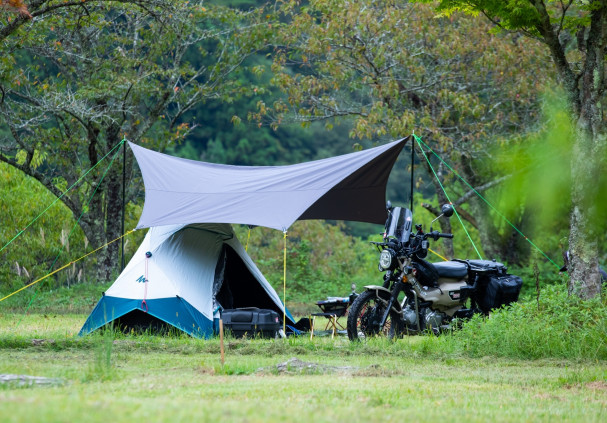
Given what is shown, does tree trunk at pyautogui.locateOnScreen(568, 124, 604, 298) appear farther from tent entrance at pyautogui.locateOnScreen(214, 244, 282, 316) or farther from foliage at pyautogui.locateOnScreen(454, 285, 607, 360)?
tent entrance at pyautogui.locateOnScreen(214, 244, 282, 316)

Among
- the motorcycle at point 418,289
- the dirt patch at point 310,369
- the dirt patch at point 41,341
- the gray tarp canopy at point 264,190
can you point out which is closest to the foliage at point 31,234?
the gray tarp canopy at point 264,190

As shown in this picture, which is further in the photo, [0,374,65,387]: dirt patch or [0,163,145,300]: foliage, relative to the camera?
[0,163,145,300]: foliage

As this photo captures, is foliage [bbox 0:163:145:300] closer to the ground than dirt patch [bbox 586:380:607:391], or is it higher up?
higher up

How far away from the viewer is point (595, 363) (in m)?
7.54

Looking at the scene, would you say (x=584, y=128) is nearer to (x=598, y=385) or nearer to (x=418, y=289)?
(x=418, y=289)

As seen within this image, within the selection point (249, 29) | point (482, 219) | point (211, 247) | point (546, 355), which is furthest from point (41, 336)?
point (482, 219)

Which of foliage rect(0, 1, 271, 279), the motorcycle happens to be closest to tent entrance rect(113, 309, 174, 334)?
the motorcycle

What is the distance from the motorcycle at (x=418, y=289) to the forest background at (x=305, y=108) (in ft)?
15.2

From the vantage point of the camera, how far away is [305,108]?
16.6m

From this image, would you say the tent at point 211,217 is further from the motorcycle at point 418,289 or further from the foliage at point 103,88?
the foliage at point 103,88

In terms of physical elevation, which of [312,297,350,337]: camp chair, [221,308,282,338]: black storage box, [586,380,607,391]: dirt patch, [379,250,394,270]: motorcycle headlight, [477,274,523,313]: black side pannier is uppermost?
[379,250,394,270]: motorcycle headlight

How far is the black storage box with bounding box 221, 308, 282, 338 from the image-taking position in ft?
31.5

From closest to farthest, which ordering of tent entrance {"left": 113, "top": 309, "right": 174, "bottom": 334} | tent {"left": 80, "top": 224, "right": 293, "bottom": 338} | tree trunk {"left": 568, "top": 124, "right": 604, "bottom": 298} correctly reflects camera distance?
1. tree trunk {"left": 568, "top": 124, "right": 604, "bottom": 298}
2. tent {"left": 80, "top": 224, "right": 293, "bottom": 338}
3. tent entrance {"left": 113, "top": 309, "right": 174, "bottom": 334}

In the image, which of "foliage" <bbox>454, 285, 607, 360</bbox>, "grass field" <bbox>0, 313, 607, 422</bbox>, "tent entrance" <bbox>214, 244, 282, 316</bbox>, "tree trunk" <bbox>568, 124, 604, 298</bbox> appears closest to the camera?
"grass field" <bbox>0, 313, 607, 422</bbox>
